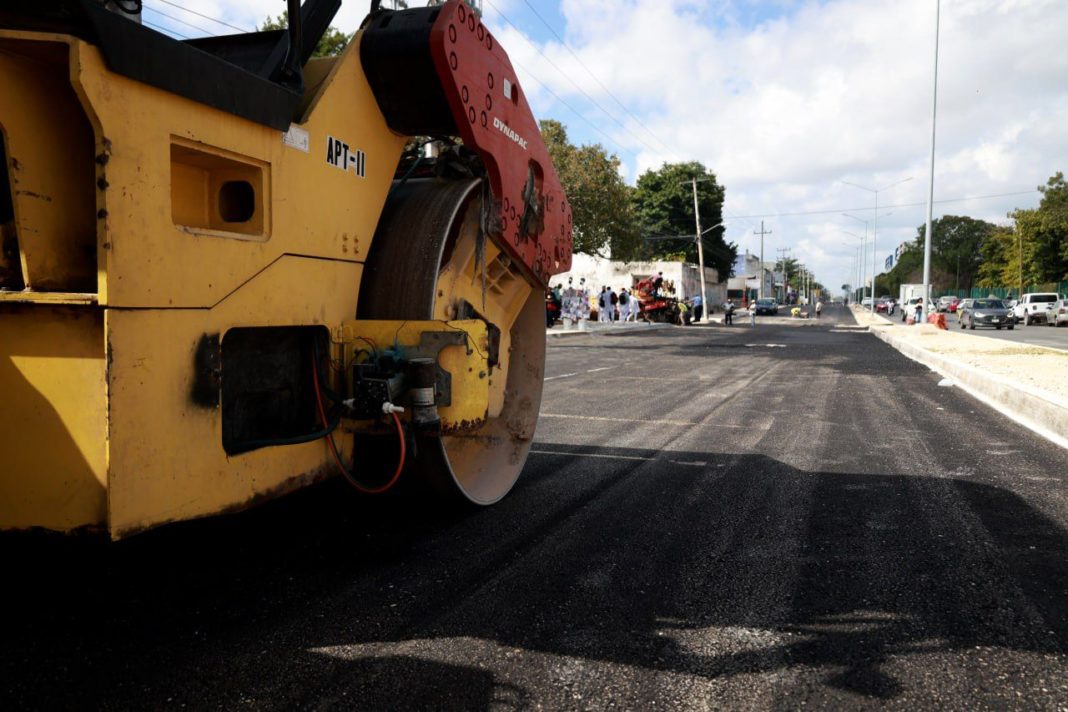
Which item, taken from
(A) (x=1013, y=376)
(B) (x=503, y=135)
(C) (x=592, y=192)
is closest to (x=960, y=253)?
(C) (x=592, y=192)

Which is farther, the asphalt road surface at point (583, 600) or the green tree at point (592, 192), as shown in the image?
the green tree at point (592, 192)

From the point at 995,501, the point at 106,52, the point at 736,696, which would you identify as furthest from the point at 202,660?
the point at 995,501

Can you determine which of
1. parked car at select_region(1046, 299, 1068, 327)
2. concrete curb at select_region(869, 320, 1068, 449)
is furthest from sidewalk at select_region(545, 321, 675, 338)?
parked car at select_region(1046, 299, 1068, 327)

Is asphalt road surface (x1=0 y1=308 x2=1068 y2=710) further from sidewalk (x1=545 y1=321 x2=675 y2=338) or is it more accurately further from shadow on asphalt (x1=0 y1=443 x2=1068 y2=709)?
sidewalk (x1=545 y1=321 x2=675 y2=338)

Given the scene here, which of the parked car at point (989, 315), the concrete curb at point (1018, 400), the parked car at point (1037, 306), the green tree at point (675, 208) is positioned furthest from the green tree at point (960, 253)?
the concrete curb at point (1018, 400)

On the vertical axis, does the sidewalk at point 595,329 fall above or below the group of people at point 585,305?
below

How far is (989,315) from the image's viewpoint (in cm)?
3238

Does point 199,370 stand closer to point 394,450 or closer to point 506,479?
point 394,450

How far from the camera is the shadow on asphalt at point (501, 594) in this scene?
2.30 m

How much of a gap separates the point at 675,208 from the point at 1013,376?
5672cm

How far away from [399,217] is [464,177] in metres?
0.43

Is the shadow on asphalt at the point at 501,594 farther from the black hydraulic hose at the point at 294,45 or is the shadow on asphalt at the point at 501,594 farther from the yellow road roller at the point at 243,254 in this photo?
the black hydraulic hose at the point at 294,45

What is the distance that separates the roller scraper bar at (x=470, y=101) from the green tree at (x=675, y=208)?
5955cm

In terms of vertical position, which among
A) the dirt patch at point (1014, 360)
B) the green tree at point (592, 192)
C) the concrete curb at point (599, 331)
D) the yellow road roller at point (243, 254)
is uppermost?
the green tree at point (592, 192)
